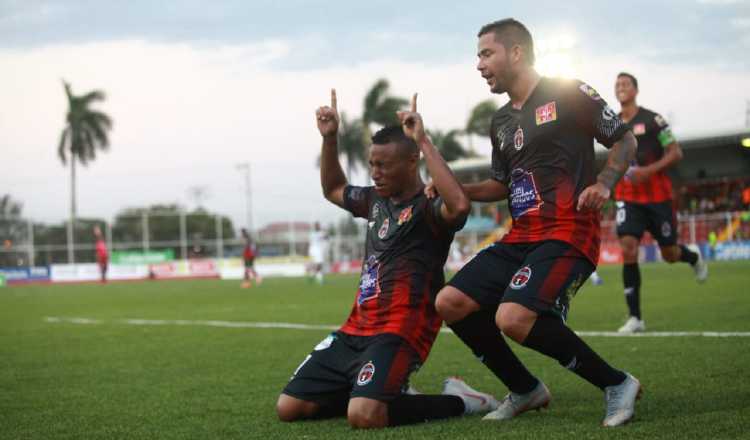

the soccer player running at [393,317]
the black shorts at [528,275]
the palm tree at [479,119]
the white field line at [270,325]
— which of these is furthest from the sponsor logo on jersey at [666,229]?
the palm tree at [479,119]

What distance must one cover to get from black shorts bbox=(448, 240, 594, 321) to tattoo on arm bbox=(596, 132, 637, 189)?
376mm

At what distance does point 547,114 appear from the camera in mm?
4898

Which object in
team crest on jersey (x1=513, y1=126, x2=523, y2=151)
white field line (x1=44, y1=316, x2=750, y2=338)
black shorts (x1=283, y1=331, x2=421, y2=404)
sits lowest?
white field line (x1=44, y1=316, x2=750, y2=338)

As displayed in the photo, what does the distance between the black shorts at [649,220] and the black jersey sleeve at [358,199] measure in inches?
182

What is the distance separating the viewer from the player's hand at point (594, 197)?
4.52 meters

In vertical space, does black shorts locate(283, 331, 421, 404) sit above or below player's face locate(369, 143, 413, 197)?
below

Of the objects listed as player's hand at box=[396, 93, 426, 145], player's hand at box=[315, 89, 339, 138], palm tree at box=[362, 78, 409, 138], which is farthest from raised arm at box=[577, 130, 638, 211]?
palm tree at box=[362, 78, 409, 138]

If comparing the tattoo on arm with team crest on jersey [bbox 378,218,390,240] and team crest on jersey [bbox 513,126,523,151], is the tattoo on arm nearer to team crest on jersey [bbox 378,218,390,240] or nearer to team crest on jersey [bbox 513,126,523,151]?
team crest on jersey [bbox 513,126,523,151]

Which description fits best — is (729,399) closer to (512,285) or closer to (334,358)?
(512,285)

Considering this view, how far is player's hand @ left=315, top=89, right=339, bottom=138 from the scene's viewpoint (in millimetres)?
5777

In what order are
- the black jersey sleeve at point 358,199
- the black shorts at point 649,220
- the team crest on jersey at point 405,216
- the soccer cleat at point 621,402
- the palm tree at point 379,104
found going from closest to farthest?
the soccer cleat at point 621,402
the team crest on jersey at point 405,216
the black jersey sleeve at point 358,199
the black shorts at point 649,220
the palm tree at point 379,104

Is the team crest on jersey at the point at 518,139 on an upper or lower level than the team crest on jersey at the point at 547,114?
lower

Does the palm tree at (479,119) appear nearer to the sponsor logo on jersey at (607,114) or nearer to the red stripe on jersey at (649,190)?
the red stripe on jersey at (649,190)

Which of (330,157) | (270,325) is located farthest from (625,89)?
(270,325)
